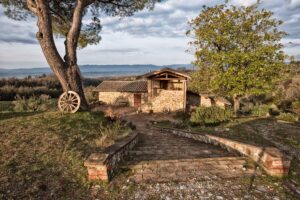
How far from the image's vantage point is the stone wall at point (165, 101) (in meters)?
19.0

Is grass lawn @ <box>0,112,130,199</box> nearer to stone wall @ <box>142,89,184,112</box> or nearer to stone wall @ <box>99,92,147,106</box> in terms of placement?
stone wall @ <box>142,89,184,112</box>

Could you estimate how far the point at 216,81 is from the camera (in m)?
14.8

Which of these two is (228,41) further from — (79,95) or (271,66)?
(79,95)

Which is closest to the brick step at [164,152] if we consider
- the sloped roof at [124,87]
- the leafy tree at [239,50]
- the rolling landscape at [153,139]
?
the rolling landscape at [153,139]

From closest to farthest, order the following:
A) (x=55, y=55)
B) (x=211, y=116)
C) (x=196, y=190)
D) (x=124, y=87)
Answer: (x=196, y=190), (x=55, y=55), (x=211, y=116), (x=124, y=87)

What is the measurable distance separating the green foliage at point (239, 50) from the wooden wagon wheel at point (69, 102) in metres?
10.3

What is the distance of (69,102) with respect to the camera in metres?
8.20

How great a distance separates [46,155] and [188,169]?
12.0 feet

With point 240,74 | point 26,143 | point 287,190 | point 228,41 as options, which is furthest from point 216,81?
point 26,143

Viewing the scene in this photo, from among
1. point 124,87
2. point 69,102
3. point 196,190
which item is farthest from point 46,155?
point 124,87

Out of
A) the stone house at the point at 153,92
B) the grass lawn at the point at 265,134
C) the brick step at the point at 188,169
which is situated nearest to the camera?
the brick step at the point at 188,169

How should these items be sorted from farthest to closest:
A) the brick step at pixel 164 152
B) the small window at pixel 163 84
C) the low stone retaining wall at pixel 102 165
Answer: the small window at pixel 163 84
the brick step at pixel 164 152
the low stone retaining wall at pixel 102 165

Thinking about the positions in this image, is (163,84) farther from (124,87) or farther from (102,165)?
(102,165)

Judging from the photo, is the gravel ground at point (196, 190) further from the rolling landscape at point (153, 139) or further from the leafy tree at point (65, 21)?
the leafy tree at point (65, 21)
